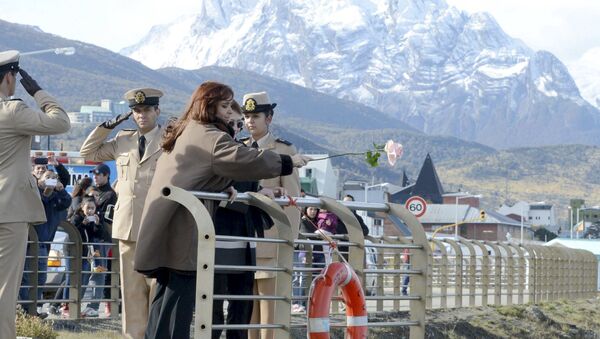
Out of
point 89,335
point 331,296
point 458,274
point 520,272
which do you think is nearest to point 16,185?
point 331,296

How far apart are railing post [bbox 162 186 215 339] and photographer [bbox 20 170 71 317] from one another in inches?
264

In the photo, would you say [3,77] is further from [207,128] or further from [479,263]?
[479,263]

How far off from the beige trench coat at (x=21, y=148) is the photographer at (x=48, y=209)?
17.1 ft

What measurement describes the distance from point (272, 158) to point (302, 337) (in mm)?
6421

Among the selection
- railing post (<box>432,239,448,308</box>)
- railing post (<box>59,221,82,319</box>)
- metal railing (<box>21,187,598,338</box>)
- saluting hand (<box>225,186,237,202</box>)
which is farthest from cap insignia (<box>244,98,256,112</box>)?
railing post (<box>432,239,448,308</box>)

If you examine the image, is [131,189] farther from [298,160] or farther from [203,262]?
[203,262]

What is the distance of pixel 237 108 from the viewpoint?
29.5 feet

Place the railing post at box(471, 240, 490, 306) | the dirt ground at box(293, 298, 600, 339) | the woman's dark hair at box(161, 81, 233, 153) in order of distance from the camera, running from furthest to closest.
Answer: the railing post at box(471, 240, 490, 306) < the dirt ground at box(293, 298, 600, 339) < the woman's dark hair at box(161, 81, 233, 153)

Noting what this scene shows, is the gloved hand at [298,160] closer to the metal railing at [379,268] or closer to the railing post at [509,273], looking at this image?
the metal railing at [379,268]

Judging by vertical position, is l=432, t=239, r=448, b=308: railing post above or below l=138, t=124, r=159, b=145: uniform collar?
below

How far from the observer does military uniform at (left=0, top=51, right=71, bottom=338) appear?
921cm

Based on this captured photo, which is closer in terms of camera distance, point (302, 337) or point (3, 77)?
point (3, 77)

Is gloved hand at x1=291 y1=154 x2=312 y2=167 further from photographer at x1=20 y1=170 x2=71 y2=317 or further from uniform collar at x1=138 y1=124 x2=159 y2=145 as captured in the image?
photographer at x1=20 y1=170 x2=71 y2=317

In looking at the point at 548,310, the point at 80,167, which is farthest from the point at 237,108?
the point at 80,167
